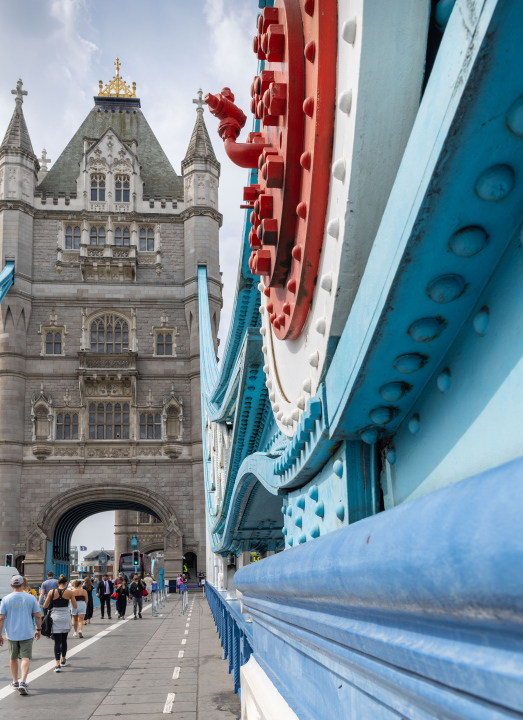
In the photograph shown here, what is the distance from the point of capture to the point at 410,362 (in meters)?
1.00

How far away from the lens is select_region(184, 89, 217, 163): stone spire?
99.6 feet

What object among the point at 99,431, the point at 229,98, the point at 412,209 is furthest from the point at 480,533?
the point at 99,431

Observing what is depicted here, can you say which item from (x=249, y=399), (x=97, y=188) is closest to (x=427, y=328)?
(x=249, y=399)

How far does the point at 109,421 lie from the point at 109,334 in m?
3.74

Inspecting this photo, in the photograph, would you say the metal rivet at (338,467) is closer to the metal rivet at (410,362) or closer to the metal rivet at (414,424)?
the metal rivet at (414,424)

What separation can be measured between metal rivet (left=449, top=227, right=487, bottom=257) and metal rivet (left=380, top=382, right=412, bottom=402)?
33 cm

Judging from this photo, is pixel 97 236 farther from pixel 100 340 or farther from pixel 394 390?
pixel 394 390

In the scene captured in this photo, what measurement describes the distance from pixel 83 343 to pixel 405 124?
27733 mm

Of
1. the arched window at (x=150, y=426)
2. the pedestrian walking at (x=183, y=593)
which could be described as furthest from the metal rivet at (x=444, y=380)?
the arched window at (x=150, y=426)

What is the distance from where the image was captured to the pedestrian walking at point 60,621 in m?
7.92

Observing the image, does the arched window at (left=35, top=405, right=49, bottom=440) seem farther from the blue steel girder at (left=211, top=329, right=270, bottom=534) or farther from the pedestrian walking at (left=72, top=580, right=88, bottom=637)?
the blue steel girder at (left=211, top=329, right=270, bottom=534)

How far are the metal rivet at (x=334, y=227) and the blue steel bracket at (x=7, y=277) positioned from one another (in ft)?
89.6

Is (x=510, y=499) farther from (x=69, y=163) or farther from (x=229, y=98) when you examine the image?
(x=69, y=163)

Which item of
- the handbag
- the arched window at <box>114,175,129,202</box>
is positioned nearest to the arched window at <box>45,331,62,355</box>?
the arched window at <box>114,175,129,202</box>
